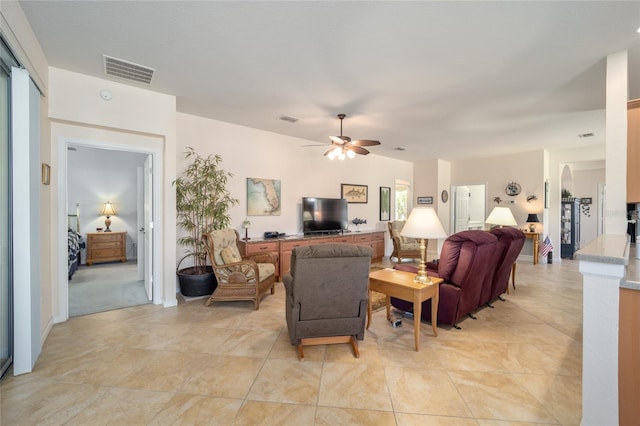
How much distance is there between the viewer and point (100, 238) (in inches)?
246

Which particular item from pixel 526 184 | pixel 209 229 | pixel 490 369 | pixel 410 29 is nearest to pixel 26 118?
pixel 209 229

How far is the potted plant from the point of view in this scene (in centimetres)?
387

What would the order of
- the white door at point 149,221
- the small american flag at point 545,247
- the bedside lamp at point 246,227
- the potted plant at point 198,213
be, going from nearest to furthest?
the white door at point 149,221, the potted plant at point 198,213, the bedside lamp at point 246,227, the small american flag at point 545,247

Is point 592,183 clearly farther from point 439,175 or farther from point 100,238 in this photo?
point 100,238

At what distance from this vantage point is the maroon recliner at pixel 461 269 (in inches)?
112

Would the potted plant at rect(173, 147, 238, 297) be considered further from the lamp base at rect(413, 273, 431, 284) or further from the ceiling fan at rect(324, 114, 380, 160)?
the lamp base at rect(413, 273, 431, 284)

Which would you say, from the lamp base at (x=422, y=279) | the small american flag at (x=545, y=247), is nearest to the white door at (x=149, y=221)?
the lamp base at (x=422, y=279)

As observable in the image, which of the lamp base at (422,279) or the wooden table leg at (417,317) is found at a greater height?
the lamp base at (422,279)

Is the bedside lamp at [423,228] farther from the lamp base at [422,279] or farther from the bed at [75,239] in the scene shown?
the bed at [75,239]

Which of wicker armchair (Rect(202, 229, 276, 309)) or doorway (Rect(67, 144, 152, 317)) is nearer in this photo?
wicker armchair (Rect(202, 229, 276, 309))

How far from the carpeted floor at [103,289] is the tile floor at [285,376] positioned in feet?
1.38

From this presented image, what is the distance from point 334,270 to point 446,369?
120 cm

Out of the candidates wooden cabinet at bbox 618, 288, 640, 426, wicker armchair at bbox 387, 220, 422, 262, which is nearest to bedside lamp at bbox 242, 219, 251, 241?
wicker armchair at bbox 387, 220, 422, 262

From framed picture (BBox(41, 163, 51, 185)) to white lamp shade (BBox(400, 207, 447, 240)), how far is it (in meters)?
3.51
